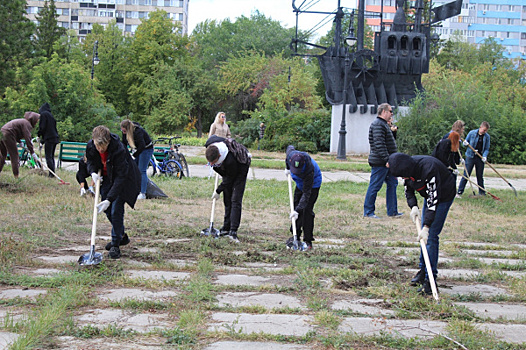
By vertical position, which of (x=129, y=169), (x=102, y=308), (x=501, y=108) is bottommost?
(x=102, y=308)

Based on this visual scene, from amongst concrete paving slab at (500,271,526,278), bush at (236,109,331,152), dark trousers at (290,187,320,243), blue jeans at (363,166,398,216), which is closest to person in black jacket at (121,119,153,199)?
blue jeans at (363,166,398,216)

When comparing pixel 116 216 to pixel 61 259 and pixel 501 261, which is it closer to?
pixel 61 259

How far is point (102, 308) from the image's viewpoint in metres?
4.85

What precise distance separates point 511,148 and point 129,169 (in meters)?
22.4

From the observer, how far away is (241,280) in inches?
234

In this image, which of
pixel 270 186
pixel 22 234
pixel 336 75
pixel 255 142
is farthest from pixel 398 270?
pixel 255 142

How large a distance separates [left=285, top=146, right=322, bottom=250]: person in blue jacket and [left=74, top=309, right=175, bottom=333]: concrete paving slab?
2.87 meters

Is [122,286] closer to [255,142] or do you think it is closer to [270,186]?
[270,186]

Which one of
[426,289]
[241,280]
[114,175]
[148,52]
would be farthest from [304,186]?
[148,52]

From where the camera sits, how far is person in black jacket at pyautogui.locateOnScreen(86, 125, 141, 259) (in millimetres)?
6438

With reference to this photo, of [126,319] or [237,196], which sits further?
[237,196]

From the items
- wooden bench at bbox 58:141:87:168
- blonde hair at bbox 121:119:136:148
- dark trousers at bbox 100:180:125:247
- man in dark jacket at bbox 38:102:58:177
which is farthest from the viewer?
wooden bench at bbox 58:141:87:168

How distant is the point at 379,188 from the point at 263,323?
6.22m

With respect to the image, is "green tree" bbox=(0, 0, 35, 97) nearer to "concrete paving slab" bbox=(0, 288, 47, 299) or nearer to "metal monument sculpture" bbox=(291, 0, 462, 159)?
"metal monument sculpture" bbox=(291, 0, 462, 159)
